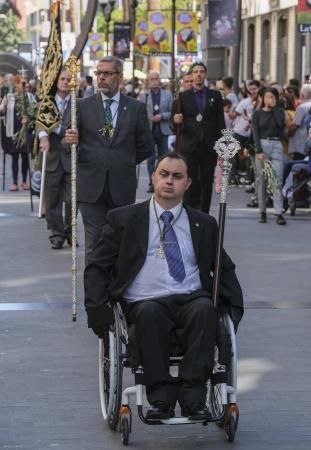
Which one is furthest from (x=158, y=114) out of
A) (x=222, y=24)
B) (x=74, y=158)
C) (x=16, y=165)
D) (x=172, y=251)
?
(x=172, y=251)

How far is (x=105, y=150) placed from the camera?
11.1 m

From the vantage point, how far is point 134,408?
789 centimetres

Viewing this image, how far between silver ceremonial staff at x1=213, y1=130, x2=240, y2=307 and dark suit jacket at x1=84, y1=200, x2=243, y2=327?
120mm

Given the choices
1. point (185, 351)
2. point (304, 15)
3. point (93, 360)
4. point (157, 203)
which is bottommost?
point (93, 360)

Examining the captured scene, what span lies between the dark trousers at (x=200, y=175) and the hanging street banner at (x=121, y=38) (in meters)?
33.3

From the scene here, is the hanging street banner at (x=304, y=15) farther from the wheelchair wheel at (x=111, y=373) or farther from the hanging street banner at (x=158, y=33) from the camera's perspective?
the hanging street banner at (x=158, y=33)

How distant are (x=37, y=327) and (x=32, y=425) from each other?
298 centimetres

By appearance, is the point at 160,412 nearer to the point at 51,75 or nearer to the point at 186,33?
the point at 51,75

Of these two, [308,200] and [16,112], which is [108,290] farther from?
[16,112]

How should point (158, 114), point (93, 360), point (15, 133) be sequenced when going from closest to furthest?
point (93, 360), point (15, 133), point (158, 114)

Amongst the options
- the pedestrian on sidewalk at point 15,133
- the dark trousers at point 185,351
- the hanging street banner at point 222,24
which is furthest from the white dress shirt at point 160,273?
the hanging street banner at point 222,24

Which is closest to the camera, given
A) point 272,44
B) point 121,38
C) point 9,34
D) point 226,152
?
point 226,152

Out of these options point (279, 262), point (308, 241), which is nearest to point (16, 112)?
point (308, 241)

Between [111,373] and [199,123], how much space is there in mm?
9702
